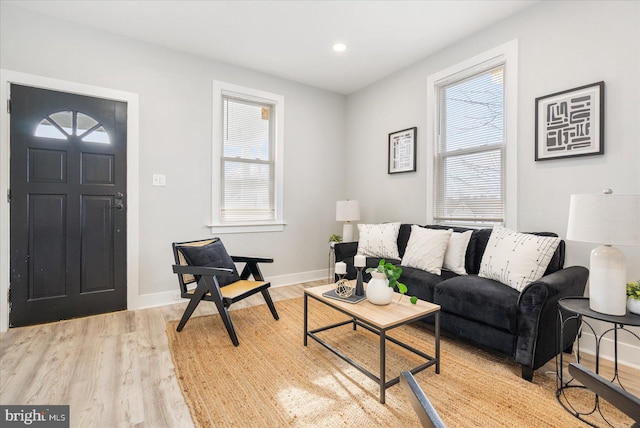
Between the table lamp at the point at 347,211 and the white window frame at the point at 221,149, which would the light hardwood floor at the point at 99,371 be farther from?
the table lamp at the point at 347,211

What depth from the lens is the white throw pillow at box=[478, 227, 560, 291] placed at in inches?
82.3

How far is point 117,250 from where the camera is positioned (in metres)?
3.01

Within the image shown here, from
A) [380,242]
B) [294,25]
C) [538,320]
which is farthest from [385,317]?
[294,25]

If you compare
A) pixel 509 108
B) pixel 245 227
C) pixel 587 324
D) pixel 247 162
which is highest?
pixel 509 108

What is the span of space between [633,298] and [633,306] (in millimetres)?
42

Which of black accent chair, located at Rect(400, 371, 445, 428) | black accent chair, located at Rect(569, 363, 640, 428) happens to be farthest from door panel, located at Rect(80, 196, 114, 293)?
black accent chair, located at Rect(569, 363, 640, 428)

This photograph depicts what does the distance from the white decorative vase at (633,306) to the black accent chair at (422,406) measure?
1.67m

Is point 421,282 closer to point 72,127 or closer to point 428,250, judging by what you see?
point 428,250

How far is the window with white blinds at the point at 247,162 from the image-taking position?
372 centimetres

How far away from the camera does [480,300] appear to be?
207 centimetres

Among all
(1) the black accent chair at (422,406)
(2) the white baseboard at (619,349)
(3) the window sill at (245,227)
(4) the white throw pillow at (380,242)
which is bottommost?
(2) the white baseboard at (619,349)

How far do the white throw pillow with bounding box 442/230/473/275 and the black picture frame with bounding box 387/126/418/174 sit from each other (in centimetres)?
113

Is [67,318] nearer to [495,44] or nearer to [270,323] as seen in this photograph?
[270,323]

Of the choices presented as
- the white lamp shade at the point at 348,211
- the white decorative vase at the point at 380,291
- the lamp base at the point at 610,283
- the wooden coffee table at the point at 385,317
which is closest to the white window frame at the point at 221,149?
the white lamp shade at the point at 348,211
